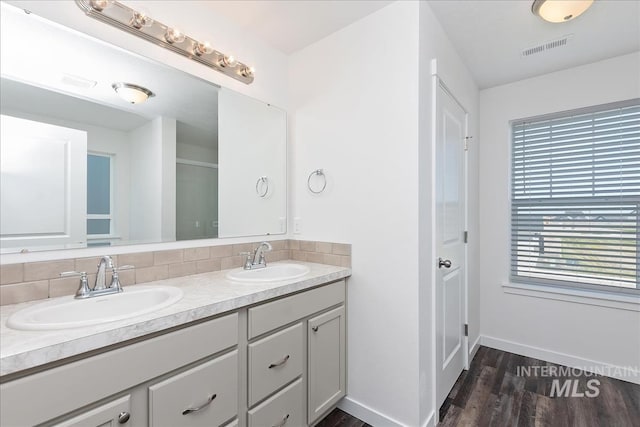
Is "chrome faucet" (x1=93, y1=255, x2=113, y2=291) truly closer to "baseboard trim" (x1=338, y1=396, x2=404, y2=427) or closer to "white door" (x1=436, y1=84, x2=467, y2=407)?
"baseboard trim" (x1=338, y1=396, x2=404, y2=427)

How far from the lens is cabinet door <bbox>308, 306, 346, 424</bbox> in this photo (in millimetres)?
1608

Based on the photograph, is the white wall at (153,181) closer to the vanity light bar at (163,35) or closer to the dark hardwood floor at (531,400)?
the vanity light bar at (163,35)

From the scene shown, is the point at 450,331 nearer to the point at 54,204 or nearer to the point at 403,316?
the point at 403,316

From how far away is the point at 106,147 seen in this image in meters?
1.38

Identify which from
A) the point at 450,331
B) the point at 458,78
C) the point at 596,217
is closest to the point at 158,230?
the point at 450,331

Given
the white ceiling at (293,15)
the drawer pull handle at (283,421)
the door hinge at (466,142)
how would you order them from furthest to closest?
the door hinge at (466,142) → the white ceiling at (293,15) → the drawer pull handle at (283,421)

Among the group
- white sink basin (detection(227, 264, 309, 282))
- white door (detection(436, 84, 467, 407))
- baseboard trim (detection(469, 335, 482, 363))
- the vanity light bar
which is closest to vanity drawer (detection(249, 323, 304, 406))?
white sink basin (detection(227, 264, 309, 282))

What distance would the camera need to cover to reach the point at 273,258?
2150 millimetres

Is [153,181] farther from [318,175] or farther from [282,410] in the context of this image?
[282,410]

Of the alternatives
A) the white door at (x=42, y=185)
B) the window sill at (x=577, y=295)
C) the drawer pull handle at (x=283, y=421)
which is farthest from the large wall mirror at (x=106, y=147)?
the window sill at (x=577, y=295)

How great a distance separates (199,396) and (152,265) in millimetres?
712

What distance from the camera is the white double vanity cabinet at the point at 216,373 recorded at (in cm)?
80

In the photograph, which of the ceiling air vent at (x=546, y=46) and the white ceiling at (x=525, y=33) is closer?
the white ceiling at (x=525, y=33)

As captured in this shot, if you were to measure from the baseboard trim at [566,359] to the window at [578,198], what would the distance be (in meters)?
0.59
